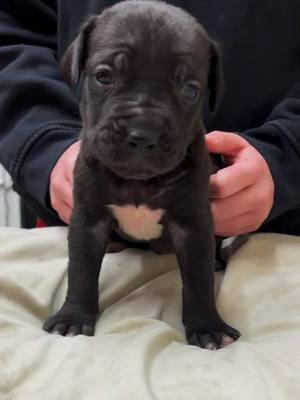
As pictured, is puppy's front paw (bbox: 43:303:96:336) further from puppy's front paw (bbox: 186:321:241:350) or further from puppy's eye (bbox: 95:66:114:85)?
puppy's eye (bbox: 95:66:114:85)

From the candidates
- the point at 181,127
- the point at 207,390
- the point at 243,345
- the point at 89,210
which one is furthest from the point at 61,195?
the point at 207,390

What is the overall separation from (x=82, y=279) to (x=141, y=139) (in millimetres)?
356

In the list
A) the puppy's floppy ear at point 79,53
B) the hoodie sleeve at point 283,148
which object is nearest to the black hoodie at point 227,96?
the hoodie sleeve at point 283,148

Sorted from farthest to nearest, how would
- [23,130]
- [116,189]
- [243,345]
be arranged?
[23,130], [116,189], [243,345]

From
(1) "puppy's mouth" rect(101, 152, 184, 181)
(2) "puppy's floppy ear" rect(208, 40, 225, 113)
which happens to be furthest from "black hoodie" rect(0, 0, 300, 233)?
(1) "puppy's mouth" rect(101, 152, 184, 181)

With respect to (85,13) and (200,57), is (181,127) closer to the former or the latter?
(200,57)

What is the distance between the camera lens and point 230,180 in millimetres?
1369

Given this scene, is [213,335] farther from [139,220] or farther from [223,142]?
[223,142]

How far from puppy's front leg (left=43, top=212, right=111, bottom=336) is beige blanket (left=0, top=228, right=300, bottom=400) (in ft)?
0.13

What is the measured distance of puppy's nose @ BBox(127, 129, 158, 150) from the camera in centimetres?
105

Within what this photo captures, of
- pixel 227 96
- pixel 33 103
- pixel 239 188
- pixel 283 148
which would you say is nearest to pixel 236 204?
pixel 239 188

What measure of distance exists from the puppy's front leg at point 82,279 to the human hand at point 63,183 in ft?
0.60

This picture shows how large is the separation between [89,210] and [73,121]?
0.47 metres

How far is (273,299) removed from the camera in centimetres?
129
